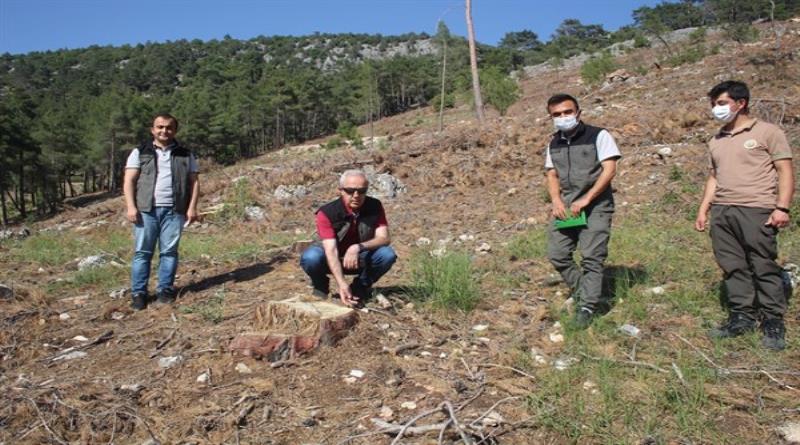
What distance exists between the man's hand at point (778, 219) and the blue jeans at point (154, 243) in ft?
13.7

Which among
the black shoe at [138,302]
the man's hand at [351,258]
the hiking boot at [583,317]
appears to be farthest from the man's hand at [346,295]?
the black shoe at [138,302]

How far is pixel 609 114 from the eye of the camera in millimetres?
10328

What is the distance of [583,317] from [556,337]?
0.71 feet

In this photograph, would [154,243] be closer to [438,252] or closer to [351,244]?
[351,244]

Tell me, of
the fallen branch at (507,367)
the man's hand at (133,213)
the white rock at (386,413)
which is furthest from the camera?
the man's hand at (133,213)

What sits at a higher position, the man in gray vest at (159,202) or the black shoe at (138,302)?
the man in gray vest at (159,202)

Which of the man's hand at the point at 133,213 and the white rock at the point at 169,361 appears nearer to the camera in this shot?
the white rock at the point at 169,361

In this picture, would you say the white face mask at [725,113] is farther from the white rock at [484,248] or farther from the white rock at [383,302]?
the white rock at [484,248]

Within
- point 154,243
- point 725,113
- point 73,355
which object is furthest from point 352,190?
point 725,113

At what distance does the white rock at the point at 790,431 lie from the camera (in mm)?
2059

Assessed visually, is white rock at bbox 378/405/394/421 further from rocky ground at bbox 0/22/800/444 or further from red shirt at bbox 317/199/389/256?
red shirt at bbox 317/199/389/256

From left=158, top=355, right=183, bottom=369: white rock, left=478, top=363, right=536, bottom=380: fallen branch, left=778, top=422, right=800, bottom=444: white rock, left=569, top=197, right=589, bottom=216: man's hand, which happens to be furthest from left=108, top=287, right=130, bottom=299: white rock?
left=778, top=422, right=800, bottom=444: white rock

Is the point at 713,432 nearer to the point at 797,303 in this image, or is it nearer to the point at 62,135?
the point at 797,303

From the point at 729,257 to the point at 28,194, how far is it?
133 feet
